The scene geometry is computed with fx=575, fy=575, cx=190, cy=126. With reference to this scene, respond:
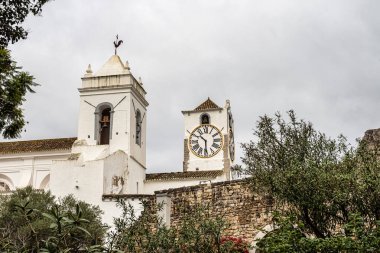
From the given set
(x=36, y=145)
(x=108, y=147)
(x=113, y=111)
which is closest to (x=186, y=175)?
(x=108, y=147)

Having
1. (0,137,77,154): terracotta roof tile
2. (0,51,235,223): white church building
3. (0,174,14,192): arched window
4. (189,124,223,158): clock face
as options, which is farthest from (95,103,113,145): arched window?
(189,124,223,158): clock face

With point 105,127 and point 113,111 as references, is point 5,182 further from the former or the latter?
point 113,111

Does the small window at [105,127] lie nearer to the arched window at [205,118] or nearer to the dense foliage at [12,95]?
the arched window at [205,118]

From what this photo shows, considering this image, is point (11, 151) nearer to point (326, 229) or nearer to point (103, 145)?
point (103, 145)

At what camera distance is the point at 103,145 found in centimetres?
3688

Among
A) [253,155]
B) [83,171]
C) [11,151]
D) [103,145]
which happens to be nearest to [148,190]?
[103,145]

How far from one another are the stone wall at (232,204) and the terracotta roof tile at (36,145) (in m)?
22.6

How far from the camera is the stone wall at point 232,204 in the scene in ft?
50.8

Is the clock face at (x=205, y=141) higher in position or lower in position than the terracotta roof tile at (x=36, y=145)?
higher

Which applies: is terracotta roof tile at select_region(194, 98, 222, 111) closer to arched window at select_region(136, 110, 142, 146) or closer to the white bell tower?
arched window at select_region(136, 110, 142, 146)

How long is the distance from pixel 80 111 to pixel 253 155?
27.3 metres

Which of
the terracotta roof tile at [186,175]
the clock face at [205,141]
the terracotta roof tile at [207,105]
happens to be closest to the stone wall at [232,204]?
the terracotta roof tile at [186,175]

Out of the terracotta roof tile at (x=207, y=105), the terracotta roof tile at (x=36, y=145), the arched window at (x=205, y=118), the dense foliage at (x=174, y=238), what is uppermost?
the terracotta roof tile at (x=207, y=105)

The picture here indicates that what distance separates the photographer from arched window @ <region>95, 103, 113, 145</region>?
3756 centimetres
